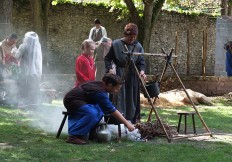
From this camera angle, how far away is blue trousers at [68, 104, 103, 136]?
7.59m

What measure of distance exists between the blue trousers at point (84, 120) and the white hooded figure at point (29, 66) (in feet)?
16.4

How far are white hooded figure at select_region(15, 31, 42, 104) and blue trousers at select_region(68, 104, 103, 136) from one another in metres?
5.01

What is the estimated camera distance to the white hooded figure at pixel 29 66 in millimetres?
12344

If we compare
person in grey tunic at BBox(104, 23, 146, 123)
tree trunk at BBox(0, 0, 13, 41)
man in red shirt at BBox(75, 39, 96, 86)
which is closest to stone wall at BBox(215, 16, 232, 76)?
tree trunk at BBox(0, 0, 13, 41)

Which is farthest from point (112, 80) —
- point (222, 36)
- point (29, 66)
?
point (222, 36)

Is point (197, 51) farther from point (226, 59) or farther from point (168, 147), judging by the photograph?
point (168, 147)

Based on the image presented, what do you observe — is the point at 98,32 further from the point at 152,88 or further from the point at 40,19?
the point at 152,88

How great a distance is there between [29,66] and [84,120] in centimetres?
518

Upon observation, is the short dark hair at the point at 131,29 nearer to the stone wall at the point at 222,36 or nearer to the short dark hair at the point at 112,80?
the short dark hair at the point at 112,80

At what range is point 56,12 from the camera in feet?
78.2

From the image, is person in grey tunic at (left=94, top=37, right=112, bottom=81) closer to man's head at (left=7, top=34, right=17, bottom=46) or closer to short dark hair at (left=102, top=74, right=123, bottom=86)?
man's head at (left=7, top=34, right=17, bottom=46)

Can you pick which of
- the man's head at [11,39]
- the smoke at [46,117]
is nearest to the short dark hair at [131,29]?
the smoke at [46,117]

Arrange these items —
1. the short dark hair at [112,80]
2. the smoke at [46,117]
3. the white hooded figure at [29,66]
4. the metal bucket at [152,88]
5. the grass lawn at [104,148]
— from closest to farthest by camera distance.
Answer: the grass lawn at [104,148] → the short dark hair at [112,80] → the metal bucket at [152,88] → the smoke at [46,117] → the white hooded figure at [29,66]

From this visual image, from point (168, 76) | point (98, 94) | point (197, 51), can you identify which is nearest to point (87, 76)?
point (98, 94)
